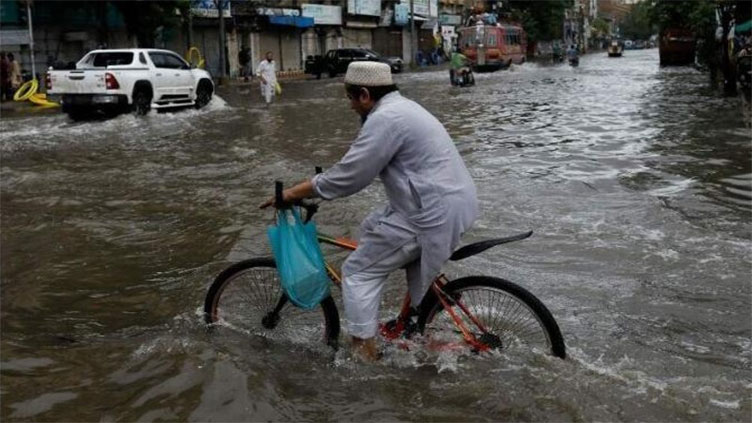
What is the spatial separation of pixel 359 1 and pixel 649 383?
51.5 meters

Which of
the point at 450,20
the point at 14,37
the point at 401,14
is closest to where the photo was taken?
the point at 14,37

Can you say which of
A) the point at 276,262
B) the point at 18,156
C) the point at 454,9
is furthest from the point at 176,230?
the point at 454,9

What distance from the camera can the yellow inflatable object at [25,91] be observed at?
23.5 meters

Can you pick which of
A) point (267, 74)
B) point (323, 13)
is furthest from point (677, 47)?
point (267, 74)

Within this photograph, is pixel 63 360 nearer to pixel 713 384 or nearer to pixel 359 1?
pixel 713 384

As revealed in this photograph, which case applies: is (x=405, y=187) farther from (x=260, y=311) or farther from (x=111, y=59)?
(x=111, y=59)

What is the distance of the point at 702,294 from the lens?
223 inches

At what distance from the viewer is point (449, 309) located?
13.0 feet

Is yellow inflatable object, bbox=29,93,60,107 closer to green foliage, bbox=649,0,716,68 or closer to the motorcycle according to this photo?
the motorcycle

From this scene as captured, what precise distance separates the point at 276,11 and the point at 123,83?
2622cm

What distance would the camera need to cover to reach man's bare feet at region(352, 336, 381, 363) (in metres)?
4.03

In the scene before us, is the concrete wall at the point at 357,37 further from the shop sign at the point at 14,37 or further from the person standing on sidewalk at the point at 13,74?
the person standing on sidewalk at the point at 13,74

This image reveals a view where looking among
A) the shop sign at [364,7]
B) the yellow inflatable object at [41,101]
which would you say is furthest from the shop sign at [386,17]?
the yellow inflatable object at [41,101]

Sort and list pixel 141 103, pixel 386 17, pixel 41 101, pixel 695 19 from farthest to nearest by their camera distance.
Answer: pixel 386 17, pixel 695 19, pixel 41 101, pixel 141 103
